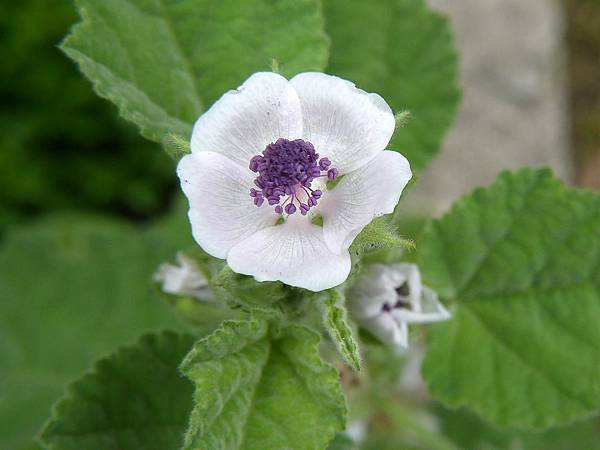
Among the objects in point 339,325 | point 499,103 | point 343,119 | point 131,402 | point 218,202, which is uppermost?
point 499,103

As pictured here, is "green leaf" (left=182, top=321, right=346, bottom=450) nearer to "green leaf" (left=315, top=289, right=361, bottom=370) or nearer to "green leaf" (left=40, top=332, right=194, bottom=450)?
"green leaf" (left=315, top=289, right=361, bottom=370)

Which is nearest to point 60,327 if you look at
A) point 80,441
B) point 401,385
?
point 401,385

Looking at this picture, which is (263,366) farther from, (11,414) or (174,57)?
(11,414)

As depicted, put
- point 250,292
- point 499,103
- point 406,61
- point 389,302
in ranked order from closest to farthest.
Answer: point 250,292 < point 389,302 < point 406,61 < point 499,103

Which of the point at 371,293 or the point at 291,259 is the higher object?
the point at 371,293

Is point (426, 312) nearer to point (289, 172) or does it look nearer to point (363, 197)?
point (363, 197)

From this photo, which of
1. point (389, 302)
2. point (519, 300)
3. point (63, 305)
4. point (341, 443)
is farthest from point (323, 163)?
point (63, 305)

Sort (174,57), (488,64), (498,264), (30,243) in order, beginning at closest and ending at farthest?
(174,57), (498,264), (30,243), (488,64)
